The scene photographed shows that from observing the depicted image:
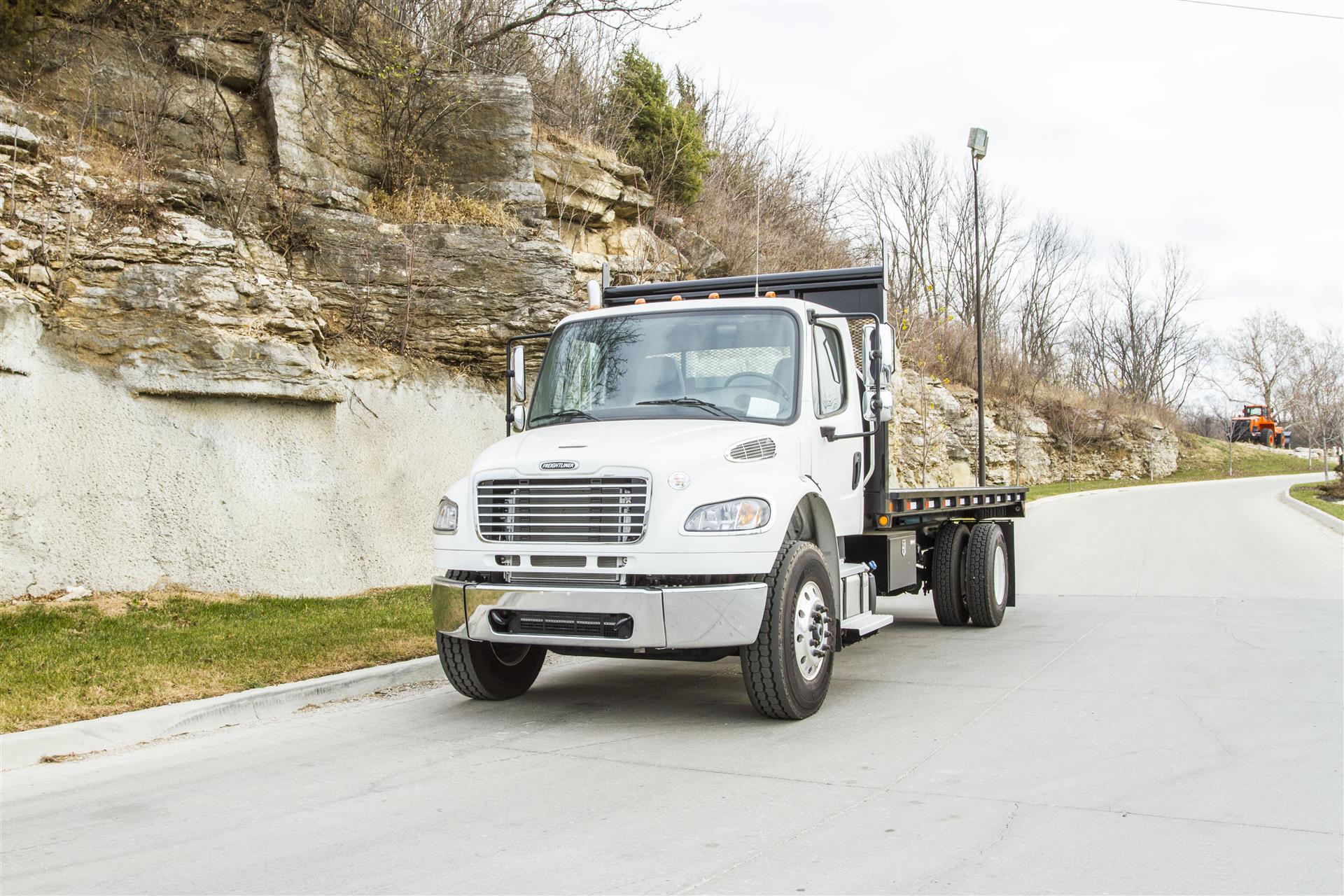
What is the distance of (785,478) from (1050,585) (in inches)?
383

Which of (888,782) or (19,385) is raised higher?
(19,385)

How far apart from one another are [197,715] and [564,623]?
252 cm

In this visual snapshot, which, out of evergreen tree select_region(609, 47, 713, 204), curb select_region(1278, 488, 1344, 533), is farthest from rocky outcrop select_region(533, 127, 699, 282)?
curb select_region(1278, 488, 1344, 533)

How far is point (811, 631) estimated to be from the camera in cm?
681

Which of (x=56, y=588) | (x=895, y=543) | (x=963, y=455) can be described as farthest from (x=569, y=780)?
(x=963, y=455)

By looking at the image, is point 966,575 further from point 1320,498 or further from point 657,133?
point 1320,498

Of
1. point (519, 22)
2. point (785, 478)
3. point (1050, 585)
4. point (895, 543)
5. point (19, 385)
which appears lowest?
point (1050, 585)

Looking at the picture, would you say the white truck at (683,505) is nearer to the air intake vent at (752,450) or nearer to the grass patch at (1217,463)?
the air intake vent at (752,450)

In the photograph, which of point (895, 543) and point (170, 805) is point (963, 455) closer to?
point (895, 543)

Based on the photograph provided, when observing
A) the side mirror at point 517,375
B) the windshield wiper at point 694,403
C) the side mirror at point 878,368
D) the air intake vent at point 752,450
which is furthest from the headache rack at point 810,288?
the air intake vent at point 752,450

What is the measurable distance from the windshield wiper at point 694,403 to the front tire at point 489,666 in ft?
5.97

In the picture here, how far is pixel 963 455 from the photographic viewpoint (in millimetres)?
35688

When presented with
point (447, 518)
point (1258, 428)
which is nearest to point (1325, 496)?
point (447, 518)

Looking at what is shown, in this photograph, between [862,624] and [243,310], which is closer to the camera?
[862,624]
